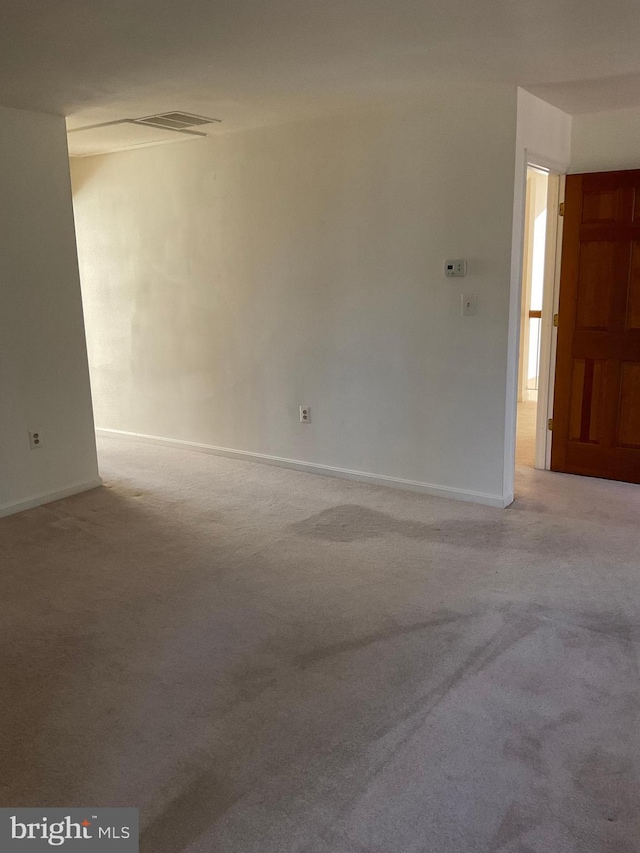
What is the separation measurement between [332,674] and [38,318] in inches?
117

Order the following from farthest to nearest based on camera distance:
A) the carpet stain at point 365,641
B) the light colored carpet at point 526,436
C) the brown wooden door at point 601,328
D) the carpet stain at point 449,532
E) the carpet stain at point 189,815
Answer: the light colored carpet at point 526,436 < the brown wooden door at point 601,328 < the carpet stain at point 449,532 < the carpet stain at point 365,641 < the carpet stain at point 189,815

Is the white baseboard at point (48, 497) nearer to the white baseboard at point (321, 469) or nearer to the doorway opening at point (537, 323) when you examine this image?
the white baseboard at point (321, 469)

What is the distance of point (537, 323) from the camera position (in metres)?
7.44

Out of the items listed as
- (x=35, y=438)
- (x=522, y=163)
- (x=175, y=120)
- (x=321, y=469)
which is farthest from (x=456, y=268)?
(x=35, y=438)

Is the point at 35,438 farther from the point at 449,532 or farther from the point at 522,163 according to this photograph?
the point at 522,163

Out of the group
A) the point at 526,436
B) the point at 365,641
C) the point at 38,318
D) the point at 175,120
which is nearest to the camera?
the point at 365,641

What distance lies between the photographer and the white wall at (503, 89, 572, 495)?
3.83m

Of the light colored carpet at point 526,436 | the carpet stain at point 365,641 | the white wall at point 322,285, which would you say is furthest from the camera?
the light colored carpet at point 526,436

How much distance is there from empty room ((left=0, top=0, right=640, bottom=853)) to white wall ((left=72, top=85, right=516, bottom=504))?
0.08 feet

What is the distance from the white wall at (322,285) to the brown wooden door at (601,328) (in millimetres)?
904

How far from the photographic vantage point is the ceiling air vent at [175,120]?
4277 millimetres

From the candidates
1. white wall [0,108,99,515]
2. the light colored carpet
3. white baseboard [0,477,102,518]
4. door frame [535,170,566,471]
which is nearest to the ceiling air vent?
white wall [0,108,99,515]

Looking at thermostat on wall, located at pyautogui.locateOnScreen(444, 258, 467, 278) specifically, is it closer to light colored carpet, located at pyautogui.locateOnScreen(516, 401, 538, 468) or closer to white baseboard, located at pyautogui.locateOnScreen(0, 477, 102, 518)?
light colored carpet, located at pyautogui.locateOnScreen(516, 401, 538, 468)

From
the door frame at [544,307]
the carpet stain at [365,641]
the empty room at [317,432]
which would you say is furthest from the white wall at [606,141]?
the carpet stain at [365,641]
